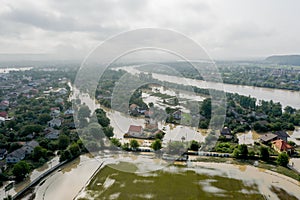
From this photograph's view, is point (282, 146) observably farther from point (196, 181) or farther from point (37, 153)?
point (37, 153)

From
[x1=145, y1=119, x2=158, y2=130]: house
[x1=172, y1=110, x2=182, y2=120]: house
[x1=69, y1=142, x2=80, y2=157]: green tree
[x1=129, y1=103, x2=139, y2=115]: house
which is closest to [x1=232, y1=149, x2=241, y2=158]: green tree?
[x1=145, y1=119, x2=158, y2=130]: house

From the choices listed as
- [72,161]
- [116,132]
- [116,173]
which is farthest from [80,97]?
[116,173]

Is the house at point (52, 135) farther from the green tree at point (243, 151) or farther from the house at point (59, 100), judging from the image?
the green tree at point (243, 151)

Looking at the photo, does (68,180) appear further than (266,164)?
No

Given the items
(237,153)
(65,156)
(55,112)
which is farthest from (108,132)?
(55,112)

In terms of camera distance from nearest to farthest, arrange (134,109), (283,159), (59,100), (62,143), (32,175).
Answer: (32,175), (283,159), (62,143), (134,109), (59,100)

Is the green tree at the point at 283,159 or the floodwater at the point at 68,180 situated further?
the green tree at the point at 283,159

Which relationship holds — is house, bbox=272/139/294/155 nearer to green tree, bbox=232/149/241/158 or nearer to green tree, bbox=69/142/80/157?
green tree, bbox=232/149/241/158

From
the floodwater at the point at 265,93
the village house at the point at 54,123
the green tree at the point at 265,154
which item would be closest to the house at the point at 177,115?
the floodwater at the point at 265,93

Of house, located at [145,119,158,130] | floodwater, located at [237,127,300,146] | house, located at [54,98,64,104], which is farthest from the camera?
house, located at [54,98,64,104]
